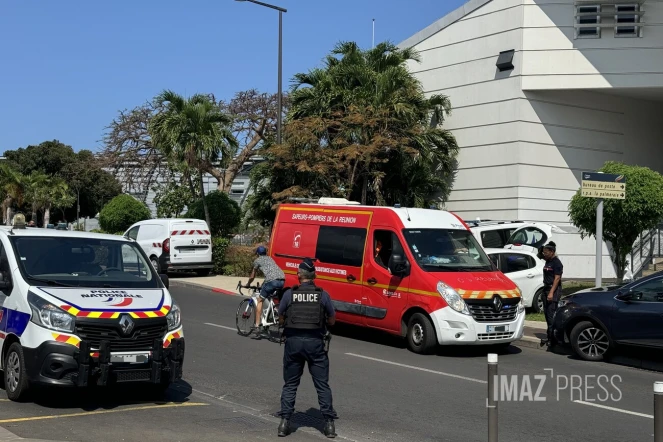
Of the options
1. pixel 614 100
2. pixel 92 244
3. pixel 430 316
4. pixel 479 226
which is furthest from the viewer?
pixel 614 100

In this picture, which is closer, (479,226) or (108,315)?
(108,315)

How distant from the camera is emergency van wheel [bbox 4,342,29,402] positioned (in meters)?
8.33

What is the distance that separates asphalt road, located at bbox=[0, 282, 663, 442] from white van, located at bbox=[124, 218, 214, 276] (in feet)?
40.8

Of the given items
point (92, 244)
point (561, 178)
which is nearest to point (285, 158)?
point (561, 178)

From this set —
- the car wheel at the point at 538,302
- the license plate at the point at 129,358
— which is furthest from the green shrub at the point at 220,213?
the license plate at the point at 129,358

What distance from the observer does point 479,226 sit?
19.3 m

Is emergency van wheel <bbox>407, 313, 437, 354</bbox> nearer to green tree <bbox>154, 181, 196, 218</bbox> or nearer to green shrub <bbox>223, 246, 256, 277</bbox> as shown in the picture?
green shrub <bbox>223, 246, 256, 277</bbox>

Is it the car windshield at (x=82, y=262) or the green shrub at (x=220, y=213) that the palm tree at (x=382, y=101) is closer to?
the green shrub at (x=220, y=213)

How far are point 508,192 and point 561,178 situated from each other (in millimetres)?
2020

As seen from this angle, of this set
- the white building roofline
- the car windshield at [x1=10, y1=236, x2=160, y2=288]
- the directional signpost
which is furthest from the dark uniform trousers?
the white building roofline

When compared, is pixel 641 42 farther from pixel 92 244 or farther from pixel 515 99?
pixel 92 244

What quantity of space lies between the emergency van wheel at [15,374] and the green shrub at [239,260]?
17.9 metres

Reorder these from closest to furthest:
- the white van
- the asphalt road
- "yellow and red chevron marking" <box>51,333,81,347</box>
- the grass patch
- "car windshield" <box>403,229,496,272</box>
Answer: the asphalt road → "yellow and red chevron marking" <box>51,333,81,347</box> → "car windshield" <box>403,229,496,272</box> → the grass patch → the white van

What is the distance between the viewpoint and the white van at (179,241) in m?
25.4
